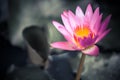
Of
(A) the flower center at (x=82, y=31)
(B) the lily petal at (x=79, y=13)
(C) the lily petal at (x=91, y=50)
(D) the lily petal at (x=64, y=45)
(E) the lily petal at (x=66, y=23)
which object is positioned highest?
(B) the lily petal at (x=79, y=13)

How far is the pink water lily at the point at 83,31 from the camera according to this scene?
0.59 meters

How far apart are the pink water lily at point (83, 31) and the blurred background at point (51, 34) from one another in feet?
0.09

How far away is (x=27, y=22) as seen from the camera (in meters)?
0.67

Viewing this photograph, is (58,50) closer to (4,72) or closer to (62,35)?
(62,35)

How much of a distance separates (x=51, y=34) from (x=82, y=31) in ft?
0.29

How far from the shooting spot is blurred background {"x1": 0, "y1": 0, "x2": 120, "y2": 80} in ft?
2.13

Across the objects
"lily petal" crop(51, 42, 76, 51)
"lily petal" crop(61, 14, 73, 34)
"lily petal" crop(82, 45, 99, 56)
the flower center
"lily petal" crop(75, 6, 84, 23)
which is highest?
"lily petal" crop(75, 6, 84, 23)

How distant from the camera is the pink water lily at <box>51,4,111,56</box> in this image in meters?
0.59

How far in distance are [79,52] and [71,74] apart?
0.06 m

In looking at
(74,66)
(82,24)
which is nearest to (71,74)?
(74,66)

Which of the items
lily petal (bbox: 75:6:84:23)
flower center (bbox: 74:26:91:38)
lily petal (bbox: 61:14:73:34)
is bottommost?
flower center (bbox: 74:26:91:38)

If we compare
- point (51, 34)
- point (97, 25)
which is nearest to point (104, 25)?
point (97, 25)

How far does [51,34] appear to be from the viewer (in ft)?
2.16

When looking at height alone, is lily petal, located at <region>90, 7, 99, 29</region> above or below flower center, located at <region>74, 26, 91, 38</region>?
above
